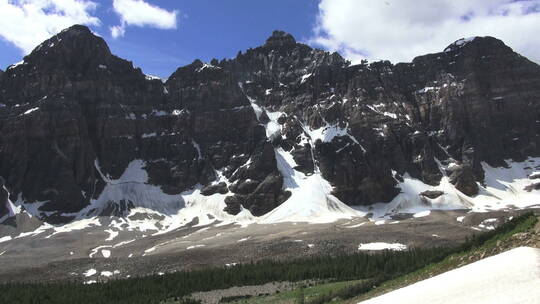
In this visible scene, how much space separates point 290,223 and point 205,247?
40.0 metres

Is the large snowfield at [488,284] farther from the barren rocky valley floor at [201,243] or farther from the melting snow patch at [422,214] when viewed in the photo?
the melting snow patch at [422,214]

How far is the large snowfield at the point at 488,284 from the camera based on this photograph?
2600cm

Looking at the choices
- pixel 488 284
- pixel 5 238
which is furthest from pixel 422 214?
pixel 488 284


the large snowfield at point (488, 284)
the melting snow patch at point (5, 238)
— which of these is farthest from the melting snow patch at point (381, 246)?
the melting snow patch at point (5, 238)

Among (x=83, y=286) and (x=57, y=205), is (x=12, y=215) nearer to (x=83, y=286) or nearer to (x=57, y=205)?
(x=57, y=205)

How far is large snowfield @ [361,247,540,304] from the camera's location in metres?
26.0

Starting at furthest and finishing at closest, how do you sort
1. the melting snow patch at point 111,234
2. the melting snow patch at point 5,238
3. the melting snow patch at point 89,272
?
the melting snow patch at point 111,234 → the melting snow patch at point 5,238 → the melting snow patch at point 89,272

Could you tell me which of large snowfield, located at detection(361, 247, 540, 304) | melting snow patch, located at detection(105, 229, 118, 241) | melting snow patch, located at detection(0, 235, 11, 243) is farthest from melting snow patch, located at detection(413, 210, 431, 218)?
large snowfield, located at detection(361, 247, 540, 304)

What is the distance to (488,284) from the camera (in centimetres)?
2833

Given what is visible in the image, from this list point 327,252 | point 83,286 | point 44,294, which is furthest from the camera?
point 327,252

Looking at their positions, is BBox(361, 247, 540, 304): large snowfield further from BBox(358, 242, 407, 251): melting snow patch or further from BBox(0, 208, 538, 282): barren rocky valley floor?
BBox(358, 242, 407, 251): melting snow patch

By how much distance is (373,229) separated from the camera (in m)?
163

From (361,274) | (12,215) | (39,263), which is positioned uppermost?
(12,215)

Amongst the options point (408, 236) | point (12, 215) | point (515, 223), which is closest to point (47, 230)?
point (12, 215)
